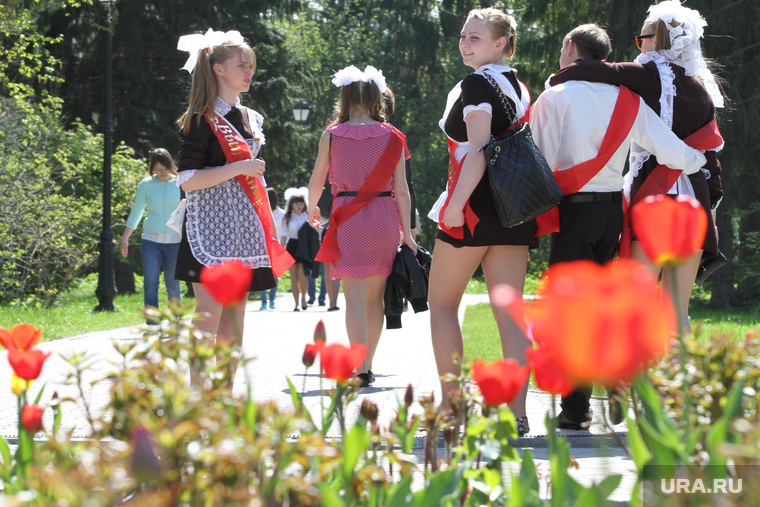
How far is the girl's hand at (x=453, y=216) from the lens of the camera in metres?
4.46

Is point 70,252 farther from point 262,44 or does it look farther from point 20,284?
point 262,44

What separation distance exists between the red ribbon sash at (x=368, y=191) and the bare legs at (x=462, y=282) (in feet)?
5.50

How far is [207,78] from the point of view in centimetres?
507

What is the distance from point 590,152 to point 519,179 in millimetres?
489

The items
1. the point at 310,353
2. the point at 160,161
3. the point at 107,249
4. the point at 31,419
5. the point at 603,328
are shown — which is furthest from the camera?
the point at 107,249

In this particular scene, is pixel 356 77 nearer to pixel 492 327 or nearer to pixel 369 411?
pixel 369 411

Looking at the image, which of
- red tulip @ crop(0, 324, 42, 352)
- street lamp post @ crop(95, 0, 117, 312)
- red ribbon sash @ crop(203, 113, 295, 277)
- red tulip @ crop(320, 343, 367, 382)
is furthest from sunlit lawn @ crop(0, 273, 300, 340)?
red tulip @ crop(320, 343, 367, 382)

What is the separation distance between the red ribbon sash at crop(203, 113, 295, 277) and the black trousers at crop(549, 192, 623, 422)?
5.11 ft

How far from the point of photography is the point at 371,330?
22.2 feet

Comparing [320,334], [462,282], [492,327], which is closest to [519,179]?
[462,282]

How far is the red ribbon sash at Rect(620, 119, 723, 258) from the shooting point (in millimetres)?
4723

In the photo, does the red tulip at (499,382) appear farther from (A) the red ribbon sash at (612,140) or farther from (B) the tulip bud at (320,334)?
(A) the red ribbon sash at (612,140)

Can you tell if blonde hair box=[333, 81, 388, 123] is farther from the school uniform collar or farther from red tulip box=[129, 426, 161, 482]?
red tulip box=[129, 426, 161, 482]

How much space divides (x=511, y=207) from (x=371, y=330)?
8.58 ft
